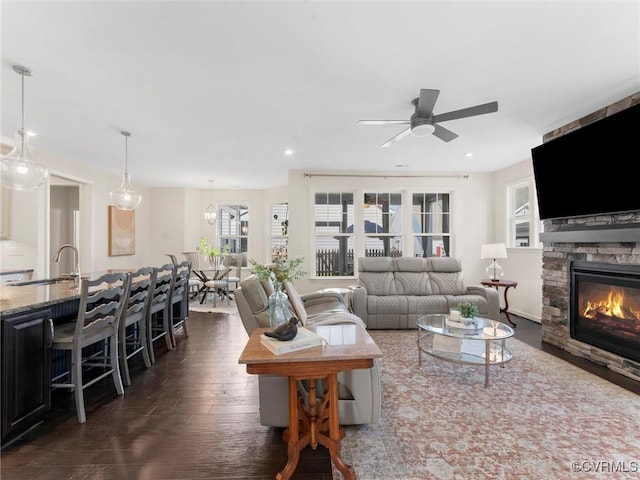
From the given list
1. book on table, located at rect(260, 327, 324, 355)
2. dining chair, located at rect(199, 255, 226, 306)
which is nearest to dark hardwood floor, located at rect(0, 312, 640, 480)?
book on table, located at rect(260, 327, 324, 355)

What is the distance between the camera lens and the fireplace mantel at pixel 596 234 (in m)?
2.75

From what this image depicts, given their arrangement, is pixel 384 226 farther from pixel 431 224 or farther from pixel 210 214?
pixel 210 214

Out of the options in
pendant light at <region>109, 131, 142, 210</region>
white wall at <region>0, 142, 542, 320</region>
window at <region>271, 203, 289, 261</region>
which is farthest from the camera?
window at <region>271, 203, 289, 261</region>

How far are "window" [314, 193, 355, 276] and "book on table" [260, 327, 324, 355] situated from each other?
13.7 ft

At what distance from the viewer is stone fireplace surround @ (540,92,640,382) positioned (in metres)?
2.85

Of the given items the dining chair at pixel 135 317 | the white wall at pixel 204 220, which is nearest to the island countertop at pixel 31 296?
the dining chair at pixel 135 317

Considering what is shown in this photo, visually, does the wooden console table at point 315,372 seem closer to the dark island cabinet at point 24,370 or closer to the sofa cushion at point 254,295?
the sofa cushion at point 254,295

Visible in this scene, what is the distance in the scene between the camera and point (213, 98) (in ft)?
9.17

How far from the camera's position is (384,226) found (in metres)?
5.99

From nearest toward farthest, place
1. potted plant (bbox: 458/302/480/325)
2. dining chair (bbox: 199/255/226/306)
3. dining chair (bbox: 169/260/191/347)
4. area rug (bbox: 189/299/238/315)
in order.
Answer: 1. potted plant (bbox: 458/302/480/325)
2. dining chair (bbox: 169/260/191/347)
3. area rug (bbox: 189/299/238/315)
4. dining chair (bbox: 199/255/226/306)

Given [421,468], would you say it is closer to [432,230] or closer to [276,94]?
[276,94]

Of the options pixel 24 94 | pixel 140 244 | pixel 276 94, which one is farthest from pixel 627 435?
pixel 140 244

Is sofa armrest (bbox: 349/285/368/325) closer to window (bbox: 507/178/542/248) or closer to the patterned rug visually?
the patterned rug

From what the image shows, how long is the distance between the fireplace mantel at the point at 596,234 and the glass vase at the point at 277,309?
10.4 ft
